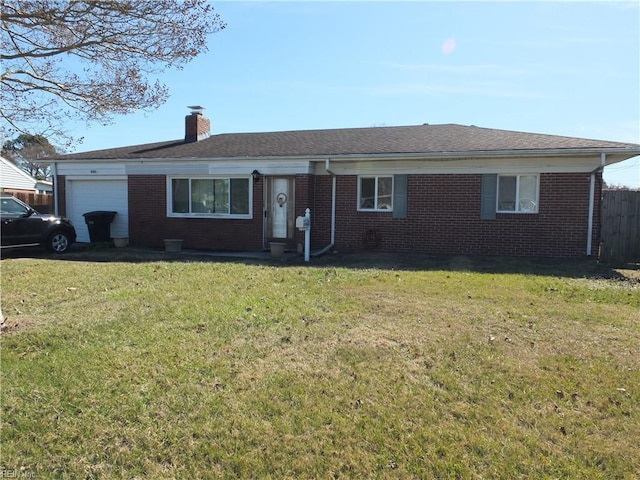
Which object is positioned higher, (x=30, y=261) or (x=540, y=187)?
(x=540, y=187)

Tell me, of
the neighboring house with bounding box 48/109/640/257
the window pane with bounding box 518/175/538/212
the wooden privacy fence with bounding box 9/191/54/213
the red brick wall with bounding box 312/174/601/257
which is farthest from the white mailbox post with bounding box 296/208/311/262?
the wooden privacy fence with bounding box 9/191/54/213

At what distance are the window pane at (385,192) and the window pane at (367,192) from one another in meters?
0.17

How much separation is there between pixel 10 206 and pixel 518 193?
41.4ft

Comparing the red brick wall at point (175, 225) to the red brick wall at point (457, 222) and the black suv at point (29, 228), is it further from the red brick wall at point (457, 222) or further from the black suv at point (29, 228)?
the black suv at point (29, 228)

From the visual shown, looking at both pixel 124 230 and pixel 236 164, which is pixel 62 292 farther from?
pixel 124 230

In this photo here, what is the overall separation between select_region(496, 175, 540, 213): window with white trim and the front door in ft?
18.4

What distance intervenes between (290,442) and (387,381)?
119 centimetres

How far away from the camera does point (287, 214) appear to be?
13273mm

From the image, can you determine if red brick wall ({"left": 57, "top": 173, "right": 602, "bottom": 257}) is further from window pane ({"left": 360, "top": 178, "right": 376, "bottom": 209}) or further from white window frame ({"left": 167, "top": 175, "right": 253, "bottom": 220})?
window pane ({"left": 360, "top": 178, "right": 376, "bottom": 209})

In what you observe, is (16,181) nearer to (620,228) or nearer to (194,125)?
(194,125)

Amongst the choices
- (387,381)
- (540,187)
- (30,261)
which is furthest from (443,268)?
(30,261)

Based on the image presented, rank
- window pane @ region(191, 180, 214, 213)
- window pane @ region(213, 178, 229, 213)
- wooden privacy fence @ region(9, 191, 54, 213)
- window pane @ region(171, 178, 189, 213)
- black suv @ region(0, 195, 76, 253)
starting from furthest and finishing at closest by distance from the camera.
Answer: wooden privacy fence @ region(9, 191, 54, 213), window pane @ region(171, 178, 189, 213), window pane @ region(191, 180, 214, 213), window pane @ region(213, 178, 229, 213), black suv @ region(0, 195, 76, 253)

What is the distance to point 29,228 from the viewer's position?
1138 cm

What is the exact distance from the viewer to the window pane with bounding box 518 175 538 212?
37.5ft
